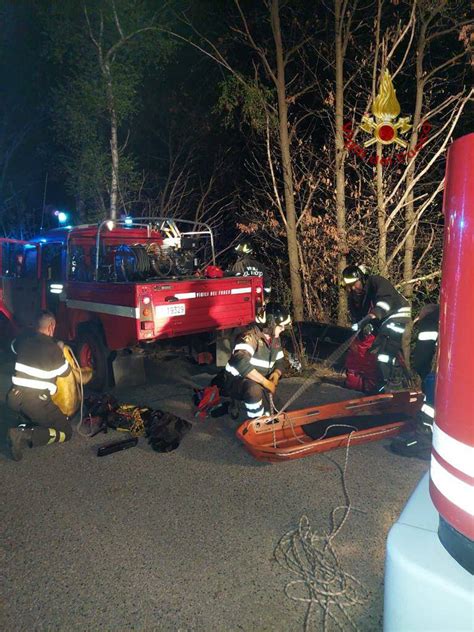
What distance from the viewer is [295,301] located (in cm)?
941

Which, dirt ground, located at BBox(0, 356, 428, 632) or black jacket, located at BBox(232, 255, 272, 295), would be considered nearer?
dirt ground, located at BBox(0, 356, 428, 632)

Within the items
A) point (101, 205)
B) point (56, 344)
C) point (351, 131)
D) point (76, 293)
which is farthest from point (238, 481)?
point (101, 205)

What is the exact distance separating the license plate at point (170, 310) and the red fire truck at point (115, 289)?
0.01 metres

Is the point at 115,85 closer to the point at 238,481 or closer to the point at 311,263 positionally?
the point at 311,263

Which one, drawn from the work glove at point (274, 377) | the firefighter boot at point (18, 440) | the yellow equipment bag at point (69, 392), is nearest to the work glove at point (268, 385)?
the work glove at point (274, 377)

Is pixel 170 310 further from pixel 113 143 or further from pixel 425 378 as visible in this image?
pixel 113 143

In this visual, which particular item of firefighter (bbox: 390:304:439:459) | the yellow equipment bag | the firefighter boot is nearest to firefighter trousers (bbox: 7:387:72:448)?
the firefighter boot

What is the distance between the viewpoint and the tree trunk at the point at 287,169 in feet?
29.2

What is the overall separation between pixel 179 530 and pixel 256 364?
94.7 inches

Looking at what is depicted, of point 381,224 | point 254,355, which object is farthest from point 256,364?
point 381,224

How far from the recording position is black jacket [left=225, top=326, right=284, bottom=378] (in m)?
5.05

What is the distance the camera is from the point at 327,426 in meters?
5.06

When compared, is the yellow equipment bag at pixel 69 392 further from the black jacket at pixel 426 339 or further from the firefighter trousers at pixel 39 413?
the black jacket at pixel 426 339

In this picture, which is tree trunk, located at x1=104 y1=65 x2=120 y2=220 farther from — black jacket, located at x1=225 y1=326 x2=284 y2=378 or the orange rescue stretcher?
the orange rescue stretcher
